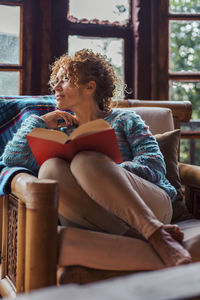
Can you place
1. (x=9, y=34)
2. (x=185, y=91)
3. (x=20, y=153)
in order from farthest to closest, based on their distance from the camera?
(x=185, y=91) < (x=9, y=34) < (x=20, y=153)

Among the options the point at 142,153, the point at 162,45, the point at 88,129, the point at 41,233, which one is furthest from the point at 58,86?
the point at 162,45

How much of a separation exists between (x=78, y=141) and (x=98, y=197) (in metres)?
0.19

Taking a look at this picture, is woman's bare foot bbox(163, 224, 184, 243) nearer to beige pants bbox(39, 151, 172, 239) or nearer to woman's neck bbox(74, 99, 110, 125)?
beige pants bbox(39, 151, 172, 239)

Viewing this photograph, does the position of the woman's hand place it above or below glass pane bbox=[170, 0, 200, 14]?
below

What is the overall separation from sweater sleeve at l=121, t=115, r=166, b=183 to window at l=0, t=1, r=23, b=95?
101 cm

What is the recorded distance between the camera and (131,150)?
1.78 meters

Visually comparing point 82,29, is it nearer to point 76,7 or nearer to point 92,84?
point 76,7

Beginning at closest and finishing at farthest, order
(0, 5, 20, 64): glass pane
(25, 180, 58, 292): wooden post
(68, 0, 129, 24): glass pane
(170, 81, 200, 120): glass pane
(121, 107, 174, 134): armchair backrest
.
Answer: (25, 180, 58, 292): wooden post
(121, 107, 174, 134): armchair backrest
(0, 5, 20, 64): glass pane
(68, 0, 129, 24): glass pane
(170, 81, 200, 120): glass pane

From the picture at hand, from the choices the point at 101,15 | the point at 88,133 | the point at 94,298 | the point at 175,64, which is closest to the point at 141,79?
the point at 175,64

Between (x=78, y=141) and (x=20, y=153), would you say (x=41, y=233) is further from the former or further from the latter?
(x=20, y=153)

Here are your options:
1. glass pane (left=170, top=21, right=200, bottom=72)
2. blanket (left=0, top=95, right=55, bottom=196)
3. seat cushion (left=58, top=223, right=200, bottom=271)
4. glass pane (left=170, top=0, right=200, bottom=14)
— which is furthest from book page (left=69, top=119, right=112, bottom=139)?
glass pane (left=170, top=0, right=200, bottom=14)

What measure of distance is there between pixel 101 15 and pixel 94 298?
2.39m

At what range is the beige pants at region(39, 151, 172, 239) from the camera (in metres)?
1.29

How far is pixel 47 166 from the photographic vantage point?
1.37 metres
